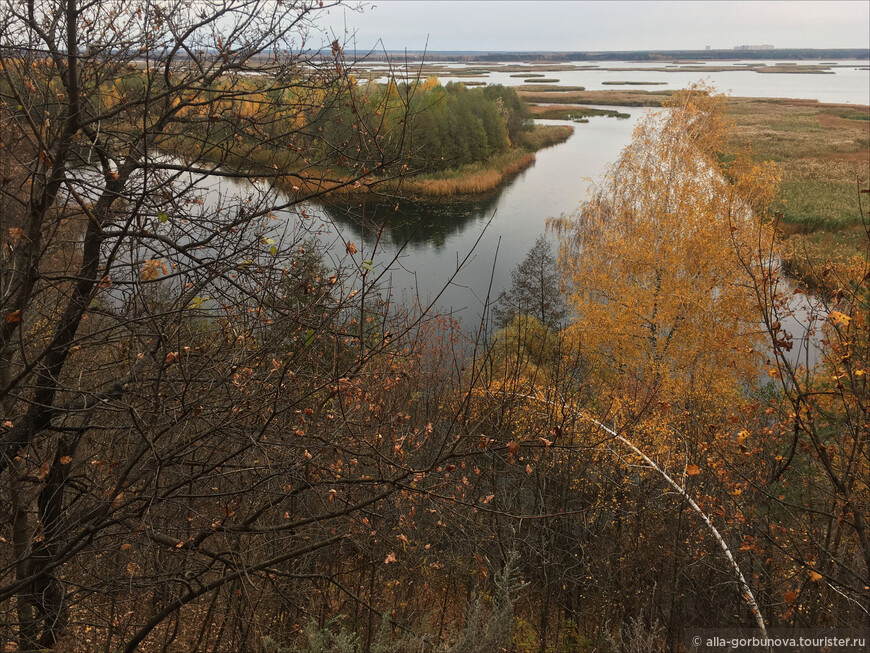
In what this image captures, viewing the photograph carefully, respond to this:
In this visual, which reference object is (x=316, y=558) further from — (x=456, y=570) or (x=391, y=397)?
(x=391, y=397)

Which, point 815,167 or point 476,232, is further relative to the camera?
point 815,167

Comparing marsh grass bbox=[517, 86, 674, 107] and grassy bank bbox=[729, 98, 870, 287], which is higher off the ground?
marsh grass bbox=[517, 86, 674, 107]

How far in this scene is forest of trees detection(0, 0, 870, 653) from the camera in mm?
3166

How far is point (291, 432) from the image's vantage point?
11.5 feet

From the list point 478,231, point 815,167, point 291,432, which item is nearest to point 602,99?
point 815,167

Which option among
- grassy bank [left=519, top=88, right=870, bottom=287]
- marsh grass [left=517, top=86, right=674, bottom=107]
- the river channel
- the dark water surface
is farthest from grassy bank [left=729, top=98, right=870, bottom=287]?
marsh grass [left=517, top=86, right=674, bottom=107]

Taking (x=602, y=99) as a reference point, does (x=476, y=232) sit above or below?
below

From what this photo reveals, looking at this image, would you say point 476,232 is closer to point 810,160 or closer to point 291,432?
point 291,432

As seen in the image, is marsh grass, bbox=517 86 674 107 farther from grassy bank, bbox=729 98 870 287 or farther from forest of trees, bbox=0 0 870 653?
forest of trees, bbox=0 0 870 653

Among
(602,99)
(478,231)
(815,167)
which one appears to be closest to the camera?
(478,231)

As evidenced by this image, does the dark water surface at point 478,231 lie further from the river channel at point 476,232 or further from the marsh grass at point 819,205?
the marsh grass at point 819,205

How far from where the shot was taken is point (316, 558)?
6.30 m

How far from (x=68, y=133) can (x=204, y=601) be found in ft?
18.4

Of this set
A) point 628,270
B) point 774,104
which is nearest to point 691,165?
point 628,270
